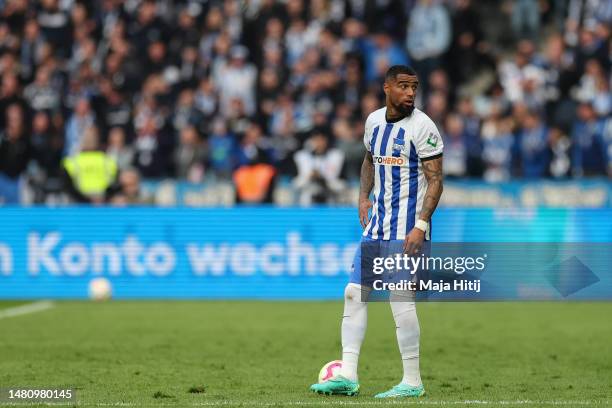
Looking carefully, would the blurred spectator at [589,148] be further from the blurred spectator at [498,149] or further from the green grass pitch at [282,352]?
the green grass pitch at [282,352]

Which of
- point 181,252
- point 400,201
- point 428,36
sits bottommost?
point 181,252

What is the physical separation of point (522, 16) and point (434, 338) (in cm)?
1113

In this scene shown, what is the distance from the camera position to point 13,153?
1994cm

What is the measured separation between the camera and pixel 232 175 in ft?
63.3

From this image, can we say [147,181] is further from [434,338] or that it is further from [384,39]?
[434,338]

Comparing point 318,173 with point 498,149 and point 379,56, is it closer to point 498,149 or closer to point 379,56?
point 498,149

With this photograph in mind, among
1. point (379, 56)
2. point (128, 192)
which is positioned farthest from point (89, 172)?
point (379, 56)

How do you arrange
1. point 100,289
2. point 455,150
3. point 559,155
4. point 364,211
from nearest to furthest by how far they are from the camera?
point 364,211 → point 100,289 → point 455,150 → point 559,155

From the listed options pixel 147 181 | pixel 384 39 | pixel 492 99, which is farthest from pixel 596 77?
pixel 147 181

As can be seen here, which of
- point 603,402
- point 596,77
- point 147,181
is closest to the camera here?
point 603,402

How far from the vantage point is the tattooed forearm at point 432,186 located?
8.16 m

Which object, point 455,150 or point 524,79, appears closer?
point 455,150

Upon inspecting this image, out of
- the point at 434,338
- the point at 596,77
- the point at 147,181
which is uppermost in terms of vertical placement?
the point at 596,77

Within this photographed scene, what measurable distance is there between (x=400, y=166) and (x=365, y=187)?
41cm
